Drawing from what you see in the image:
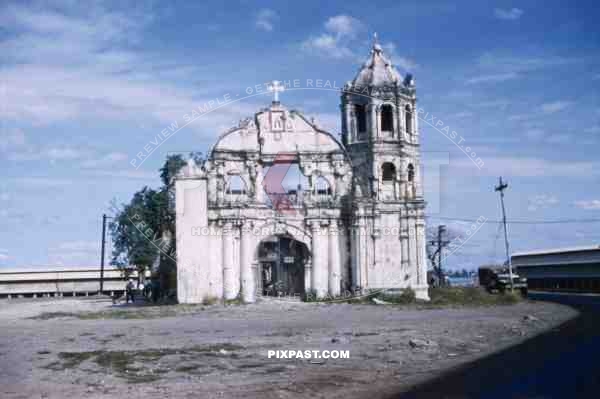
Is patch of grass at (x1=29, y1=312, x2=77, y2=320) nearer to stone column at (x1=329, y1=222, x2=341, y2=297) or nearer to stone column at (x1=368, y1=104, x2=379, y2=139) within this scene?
stone column at (x1=329, y1=222, x2=341, y2=297)

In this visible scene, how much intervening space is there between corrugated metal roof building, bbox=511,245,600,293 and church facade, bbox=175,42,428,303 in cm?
1871

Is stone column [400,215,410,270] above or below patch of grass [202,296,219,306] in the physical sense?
above

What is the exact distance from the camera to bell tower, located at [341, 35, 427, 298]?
33.1 metres

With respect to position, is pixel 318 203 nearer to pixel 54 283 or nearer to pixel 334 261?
pixel 334 261

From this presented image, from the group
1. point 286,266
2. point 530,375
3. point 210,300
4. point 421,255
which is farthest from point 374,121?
point 530,375

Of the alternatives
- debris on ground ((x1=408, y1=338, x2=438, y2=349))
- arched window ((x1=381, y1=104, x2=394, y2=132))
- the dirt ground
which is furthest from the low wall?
debris on ground ((x1=408, y1=338, x2=438, y2=349))

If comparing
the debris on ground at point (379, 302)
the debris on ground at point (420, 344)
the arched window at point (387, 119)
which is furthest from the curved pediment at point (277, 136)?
the debris on ground at point (420, 344)

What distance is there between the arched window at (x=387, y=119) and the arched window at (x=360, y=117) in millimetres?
928

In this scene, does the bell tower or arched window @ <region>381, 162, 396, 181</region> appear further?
arched window @ <region>381, 162, 396, 181</region>

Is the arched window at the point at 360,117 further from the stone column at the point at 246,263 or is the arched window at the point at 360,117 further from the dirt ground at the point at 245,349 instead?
the dirt ground at the point at 245,349

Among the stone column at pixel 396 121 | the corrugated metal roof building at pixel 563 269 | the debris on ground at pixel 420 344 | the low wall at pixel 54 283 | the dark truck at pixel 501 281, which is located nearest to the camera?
the debris on ground at pixel 420 344

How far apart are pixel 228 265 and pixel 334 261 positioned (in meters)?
5.12

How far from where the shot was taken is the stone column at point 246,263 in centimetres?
3244

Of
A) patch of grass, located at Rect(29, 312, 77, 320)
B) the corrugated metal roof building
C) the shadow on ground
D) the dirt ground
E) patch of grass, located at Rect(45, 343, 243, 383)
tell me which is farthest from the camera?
the corrugated metal roof building
